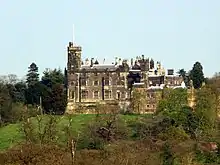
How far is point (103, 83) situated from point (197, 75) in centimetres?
1161

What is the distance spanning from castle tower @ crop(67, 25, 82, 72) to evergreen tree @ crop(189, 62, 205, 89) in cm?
1265

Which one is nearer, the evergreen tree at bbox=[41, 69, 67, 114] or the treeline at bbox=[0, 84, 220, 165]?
the treeline at bbox=[0, 84, 220, 165]

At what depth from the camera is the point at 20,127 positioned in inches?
1854

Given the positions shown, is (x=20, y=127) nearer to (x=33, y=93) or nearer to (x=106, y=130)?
(x=106, y=130)

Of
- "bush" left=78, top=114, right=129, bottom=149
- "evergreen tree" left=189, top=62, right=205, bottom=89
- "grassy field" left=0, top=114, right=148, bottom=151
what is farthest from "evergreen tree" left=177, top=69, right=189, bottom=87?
"bush" left=78, top=114, right=129, bottom=149

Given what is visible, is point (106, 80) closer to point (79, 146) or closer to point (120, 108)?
point (120, 108)

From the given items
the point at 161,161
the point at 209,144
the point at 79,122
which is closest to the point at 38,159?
the point at 161,161

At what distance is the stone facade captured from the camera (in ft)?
208

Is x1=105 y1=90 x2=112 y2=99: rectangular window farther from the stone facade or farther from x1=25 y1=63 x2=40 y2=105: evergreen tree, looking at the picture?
x1=25 y1=63 x2=40 y2=105: evergreen tree

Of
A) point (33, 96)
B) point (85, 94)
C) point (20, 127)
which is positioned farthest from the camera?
point (33, 96)

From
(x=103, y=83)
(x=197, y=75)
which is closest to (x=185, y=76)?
(x=197, y=75)

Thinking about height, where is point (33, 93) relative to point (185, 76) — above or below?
below

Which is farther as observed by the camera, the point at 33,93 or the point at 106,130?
the point at 33,93

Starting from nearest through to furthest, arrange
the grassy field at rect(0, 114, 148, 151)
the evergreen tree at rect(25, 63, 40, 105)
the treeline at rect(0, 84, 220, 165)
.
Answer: the treeline at rect(0, 84, 220, 165) < the grassy field at rect(0, 114, 148, 151) < the evergreen tree at rect(25, 63, 40, 105)
